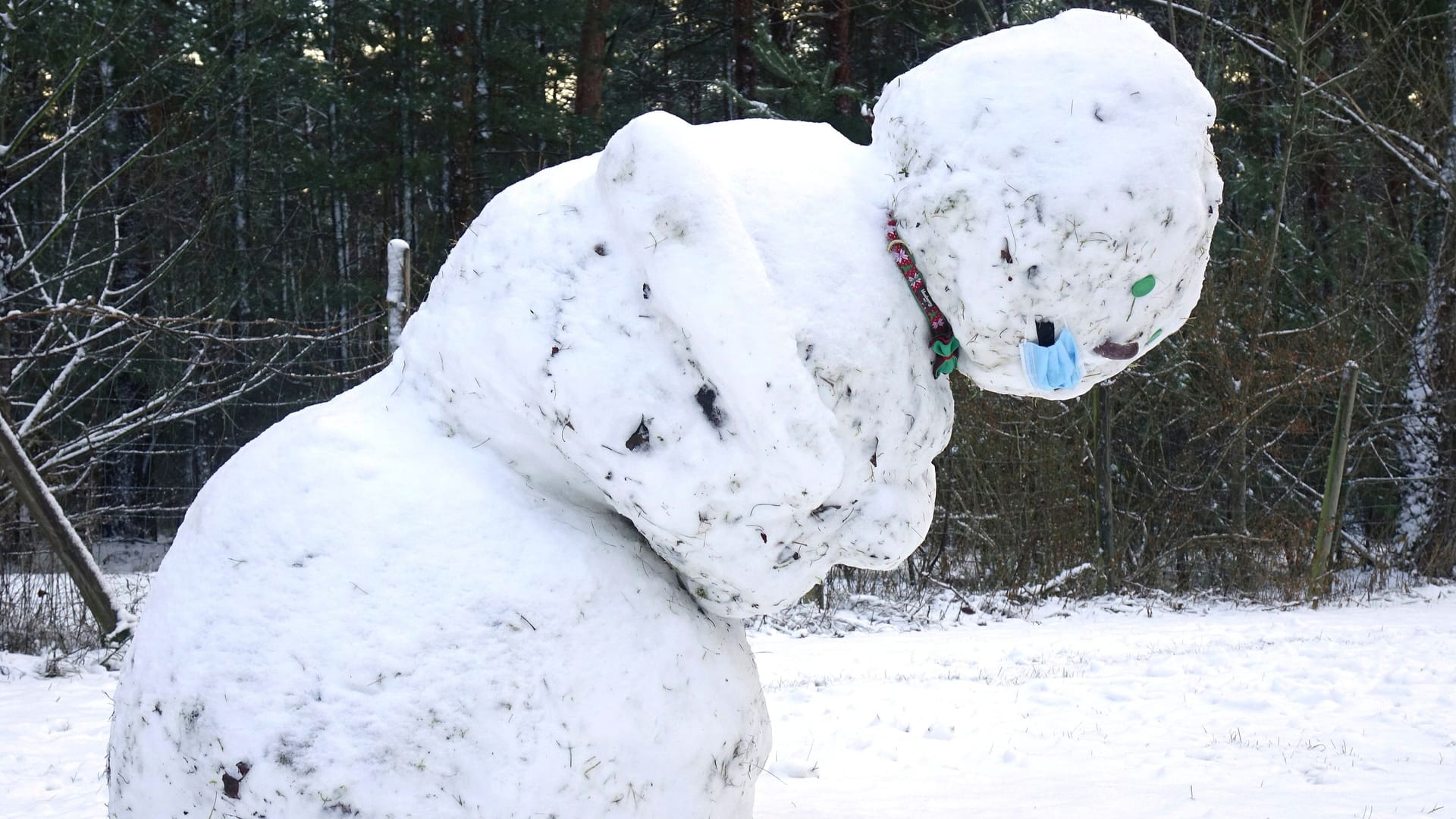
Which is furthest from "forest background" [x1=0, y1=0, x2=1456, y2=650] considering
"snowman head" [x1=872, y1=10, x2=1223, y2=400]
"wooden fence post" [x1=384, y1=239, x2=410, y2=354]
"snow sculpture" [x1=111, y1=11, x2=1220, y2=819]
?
"snowman head" [x1=872, y1=10, x2=1223, y2=400]

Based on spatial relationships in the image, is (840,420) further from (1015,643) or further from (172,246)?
(172,246)

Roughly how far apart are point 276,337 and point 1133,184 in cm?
551

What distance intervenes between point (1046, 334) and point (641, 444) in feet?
2.58

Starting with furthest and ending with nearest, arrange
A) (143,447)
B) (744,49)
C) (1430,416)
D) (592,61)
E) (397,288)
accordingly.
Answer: (592,61) → (744,49) → (143,447) → (1430,416) → (397,288)

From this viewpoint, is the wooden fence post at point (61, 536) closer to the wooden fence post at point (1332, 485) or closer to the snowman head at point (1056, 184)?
the snowman head at point (1056, 184)

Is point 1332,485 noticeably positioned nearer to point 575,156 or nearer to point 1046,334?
point 1046,334

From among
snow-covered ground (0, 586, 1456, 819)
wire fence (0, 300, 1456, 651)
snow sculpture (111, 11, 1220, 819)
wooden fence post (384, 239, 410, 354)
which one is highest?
snow sculpture (111, 11, 1220, 819)

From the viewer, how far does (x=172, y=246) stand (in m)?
13.7

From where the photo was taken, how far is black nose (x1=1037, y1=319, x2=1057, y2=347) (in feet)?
6.53

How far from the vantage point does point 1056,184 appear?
6.20 ft

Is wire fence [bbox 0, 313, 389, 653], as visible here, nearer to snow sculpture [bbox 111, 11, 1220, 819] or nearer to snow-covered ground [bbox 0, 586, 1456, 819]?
snow-covered ground [bbox 0, 586, 1456, 819]

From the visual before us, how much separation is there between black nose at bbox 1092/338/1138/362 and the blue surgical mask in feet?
0.19

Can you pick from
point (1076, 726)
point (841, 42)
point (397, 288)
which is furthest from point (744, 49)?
point (1076, 726)

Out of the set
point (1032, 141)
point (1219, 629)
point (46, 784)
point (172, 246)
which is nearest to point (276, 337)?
point (46, 784)
